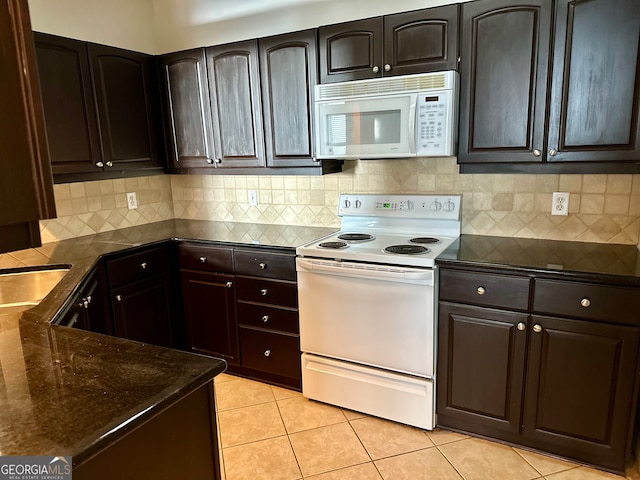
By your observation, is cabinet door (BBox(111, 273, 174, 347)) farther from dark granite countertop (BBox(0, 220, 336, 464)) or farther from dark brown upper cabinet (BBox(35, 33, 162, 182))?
dark granite countertop (BBox(0, 220, 336, 464))

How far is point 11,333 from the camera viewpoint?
4.46 ft

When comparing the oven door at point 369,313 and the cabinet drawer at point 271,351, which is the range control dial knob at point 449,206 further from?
the cabinet drawer at point 271,351

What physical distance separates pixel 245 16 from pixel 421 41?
1401 mm

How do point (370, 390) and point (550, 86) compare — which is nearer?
point (550, 86)

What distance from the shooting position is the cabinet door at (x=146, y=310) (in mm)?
2654

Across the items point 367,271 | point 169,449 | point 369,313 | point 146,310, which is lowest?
point 146,310

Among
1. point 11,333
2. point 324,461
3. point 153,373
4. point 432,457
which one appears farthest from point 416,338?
point 11,333

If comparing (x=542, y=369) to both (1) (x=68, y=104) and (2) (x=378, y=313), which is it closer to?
(2) (x=378, y=313)

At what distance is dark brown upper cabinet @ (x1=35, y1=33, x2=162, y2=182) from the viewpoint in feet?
8.25

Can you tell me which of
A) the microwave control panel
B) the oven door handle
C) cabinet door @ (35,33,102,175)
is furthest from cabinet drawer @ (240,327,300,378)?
cabinet door @ (35,33,102,175)

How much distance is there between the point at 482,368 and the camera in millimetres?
2129

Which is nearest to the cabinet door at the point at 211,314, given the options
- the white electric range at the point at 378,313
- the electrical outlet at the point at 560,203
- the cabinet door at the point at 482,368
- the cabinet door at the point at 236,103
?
the white electric range at the point at 378,313

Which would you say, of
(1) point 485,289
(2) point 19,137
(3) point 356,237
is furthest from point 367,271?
(2) point 19,137

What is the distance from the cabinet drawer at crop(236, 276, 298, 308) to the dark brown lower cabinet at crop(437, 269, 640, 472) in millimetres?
846
